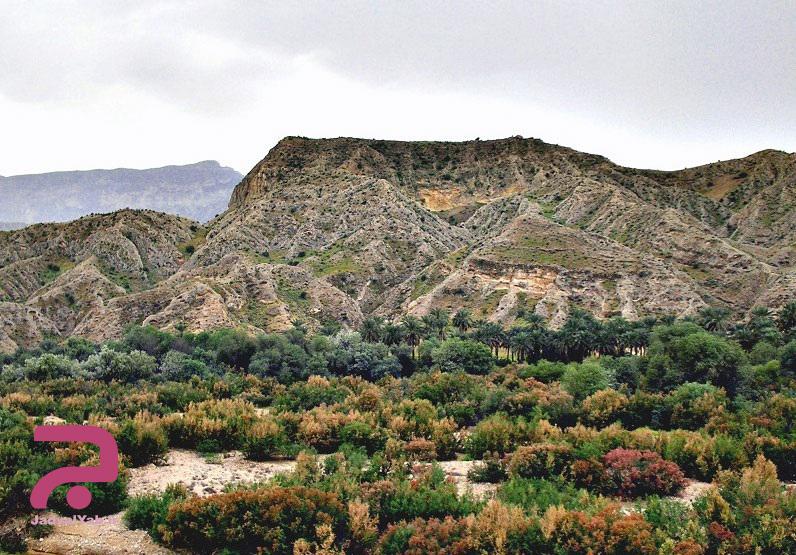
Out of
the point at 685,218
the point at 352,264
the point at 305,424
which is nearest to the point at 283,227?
the point at 352,264

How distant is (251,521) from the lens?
1177 centimetres

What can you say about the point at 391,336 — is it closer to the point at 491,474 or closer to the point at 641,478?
the point at 491,474

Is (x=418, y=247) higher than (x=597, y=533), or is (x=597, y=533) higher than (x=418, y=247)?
(x=418, y=247)

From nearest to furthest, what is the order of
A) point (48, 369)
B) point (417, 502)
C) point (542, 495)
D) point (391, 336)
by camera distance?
point (417, 502)
point (542, 495)
point (48, 369)
point (391, 336)

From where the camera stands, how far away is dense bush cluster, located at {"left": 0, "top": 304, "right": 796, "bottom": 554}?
11383 millimetres

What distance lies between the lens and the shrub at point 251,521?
11.6 m

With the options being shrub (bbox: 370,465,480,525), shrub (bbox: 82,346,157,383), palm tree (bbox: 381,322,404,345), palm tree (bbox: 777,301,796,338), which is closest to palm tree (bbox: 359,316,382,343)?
palm tree (bbox: 381,322,404,345)

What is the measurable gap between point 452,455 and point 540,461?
4.15 metres

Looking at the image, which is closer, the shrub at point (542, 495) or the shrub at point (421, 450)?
the shrub at point (542, 495)

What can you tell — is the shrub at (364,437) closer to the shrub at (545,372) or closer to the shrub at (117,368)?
the shrub at (545,372)

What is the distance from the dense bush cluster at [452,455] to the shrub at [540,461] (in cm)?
5

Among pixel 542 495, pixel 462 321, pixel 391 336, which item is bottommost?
pixel 391 336

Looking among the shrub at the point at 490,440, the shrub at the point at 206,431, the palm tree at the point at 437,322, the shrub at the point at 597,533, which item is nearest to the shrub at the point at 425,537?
the shrub at the point at 597,533

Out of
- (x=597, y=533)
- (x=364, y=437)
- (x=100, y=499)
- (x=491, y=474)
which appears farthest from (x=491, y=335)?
(x=597, y=533)
